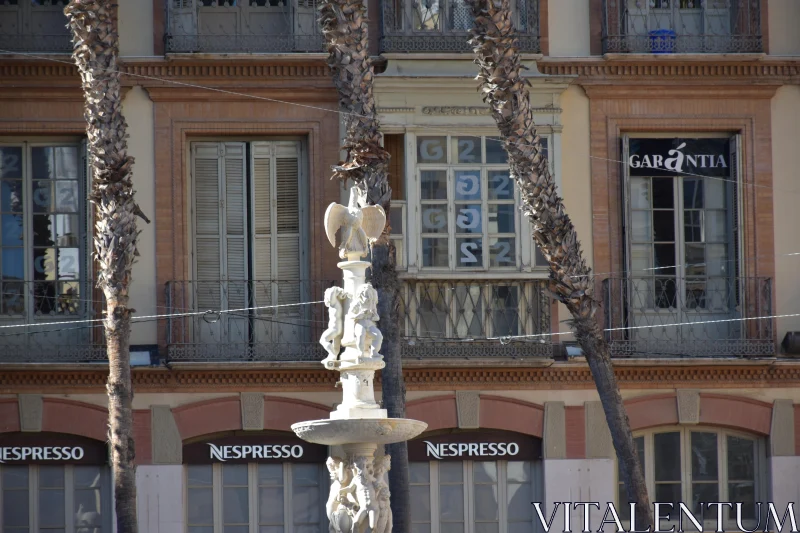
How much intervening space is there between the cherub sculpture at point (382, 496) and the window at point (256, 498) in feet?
29.7

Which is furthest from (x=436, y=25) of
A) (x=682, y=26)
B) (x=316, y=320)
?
(x=316, y=320)

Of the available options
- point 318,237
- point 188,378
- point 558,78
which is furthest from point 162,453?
point 558,78

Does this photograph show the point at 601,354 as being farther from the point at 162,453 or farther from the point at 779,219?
the point at 162,453

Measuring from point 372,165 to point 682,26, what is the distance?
5.93 m

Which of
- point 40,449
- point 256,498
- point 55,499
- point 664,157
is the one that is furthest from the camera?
point 664,157

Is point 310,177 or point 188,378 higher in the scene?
point 310,177

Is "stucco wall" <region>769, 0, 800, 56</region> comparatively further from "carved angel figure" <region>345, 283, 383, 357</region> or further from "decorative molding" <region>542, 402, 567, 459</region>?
"carved angel figure" <region>345, 283, 383, 357</region>

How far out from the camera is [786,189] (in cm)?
2709

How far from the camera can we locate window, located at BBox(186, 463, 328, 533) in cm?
2630

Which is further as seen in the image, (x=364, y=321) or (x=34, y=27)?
(x=34, y=27)

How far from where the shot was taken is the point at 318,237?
2662 centimetres

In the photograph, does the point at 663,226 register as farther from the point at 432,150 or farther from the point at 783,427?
the point at 432,150

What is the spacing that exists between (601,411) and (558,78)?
447cm

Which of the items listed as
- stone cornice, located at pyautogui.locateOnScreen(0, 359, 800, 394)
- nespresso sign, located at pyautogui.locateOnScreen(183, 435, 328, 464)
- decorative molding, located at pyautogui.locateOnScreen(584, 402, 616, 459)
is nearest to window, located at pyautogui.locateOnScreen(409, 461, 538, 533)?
decorative molding, located at pyautogui.locateOnScreen(584, 402, 616, 459)
